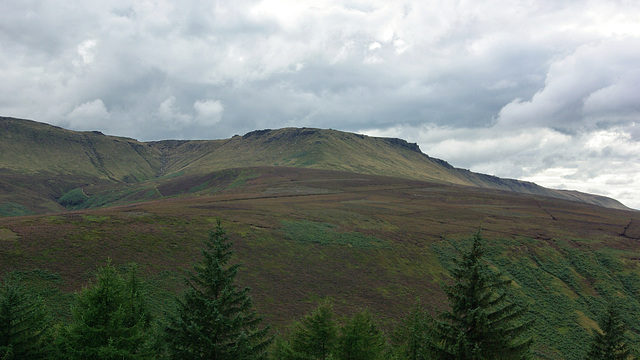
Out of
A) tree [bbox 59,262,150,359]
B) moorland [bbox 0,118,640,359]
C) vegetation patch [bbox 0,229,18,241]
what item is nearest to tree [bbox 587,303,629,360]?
moorland [bbox 0,118,640,359]

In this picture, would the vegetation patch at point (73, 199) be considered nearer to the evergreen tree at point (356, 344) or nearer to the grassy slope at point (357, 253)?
the grassy slope at point (357, 253)

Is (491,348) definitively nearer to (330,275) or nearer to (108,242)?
(330,275)

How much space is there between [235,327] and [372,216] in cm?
7510

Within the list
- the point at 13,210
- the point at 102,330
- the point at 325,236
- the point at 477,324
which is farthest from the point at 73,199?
the point at 477,324

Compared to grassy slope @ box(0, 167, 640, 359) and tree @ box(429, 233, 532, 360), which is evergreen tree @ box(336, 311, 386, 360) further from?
grassy slope @ box(0, 167, 640, 359)

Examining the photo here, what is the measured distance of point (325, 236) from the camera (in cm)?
6738

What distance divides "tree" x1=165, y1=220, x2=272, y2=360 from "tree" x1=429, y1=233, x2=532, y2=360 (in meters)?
7.73

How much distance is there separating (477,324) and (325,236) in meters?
55.1

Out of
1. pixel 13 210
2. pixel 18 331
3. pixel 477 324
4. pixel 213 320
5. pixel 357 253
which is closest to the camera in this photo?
pixel 477 324

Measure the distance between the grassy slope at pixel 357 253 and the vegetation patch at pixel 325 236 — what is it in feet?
0.72

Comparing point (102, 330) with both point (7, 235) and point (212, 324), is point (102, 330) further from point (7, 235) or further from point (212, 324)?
point (7, 235)

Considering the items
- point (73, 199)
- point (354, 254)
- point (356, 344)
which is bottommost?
point (73, 199)

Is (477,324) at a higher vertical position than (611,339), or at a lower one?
higher

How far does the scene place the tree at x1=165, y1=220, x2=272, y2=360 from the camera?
14.0 meters
